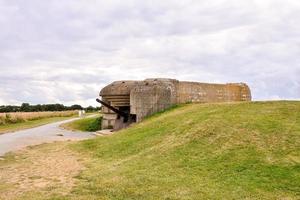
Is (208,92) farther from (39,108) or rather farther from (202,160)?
(39,108)

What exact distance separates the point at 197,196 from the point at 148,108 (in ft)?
49.3

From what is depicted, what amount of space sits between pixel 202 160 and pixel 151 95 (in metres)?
12.0

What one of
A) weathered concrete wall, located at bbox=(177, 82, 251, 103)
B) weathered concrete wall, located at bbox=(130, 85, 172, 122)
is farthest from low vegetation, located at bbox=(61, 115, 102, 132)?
weathered concrete wall, located at bbox=(177, 82, 251, 103)

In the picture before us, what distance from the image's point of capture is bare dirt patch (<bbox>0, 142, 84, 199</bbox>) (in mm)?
10172

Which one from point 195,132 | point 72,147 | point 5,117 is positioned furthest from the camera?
point 5,117

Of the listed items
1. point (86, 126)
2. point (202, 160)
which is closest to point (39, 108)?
point (86, 126)

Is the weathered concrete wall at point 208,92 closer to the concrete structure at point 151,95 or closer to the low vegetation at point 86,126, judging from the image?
the concrete structure at point 151,95

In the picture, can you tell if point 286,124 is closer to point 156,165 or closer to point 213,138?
point 213,138

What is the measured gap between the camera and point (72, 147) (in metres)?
18.1

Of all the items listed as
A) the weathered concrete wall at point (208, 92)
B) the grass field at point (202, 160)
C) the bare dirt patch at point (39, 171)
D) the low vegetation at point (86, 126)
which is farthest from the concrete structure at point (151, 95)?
the bare dirt patch at point (39, 171)

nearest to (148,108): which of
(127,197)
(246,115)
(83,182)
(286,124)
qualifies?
(246,115)

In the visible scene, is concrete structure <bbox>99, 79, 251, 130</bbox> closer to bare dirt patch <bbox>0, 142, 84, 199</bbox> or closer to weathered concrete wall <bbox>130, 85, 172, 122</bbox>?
weathered concrete wall <bbox>130, 85, 172, 122</bbox>

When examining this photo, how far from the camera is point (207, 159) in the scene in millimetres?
12039

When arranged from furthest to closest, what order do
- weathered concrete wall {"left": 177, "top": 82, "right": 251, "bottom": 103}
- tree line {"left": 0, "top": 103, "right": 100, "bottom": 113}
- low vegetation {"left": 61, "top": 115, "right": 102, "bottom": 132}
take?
tree line {"left": 0, "top": 103, "right": 100, "bottom": 113} < low vegetation {"left": 61, "top": 115, "right": 102, "bottom": 132} < weathered concrete wall {"left": 177, "top": 82, "right": 251, "bottom": 103}
